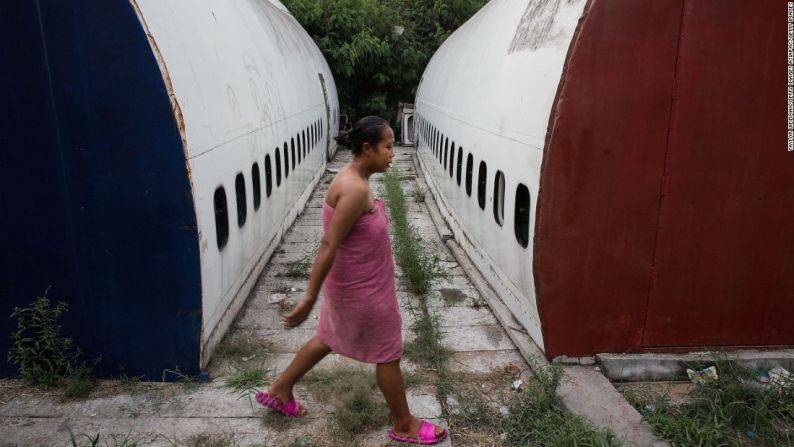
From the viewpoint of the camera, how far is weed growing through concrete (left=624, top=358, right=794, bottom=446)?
3.19m

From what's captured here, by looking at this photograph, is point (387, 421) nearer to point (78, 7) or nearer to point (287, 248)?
point (78, 7)

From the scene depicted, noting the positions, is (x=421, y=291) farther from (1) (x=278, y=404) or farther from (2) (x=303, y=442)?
(2) (x=303, y=442)

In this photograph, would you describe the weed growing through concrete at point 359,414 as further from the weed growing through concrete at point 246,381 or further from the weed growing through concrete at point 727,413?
the weed growing through concrete at point 727,413

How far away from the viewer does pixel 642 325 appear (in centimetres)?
401

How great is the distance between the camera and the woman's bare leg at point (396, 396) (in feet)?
9.80

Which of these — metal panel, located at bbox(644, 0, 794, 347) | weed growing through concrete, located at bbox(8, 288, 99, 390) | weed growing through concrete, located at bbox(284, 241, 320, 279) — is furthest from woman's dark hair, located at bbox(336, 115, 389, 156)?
weed growing through concrete, located at bbox(284, 241, 320, 279)

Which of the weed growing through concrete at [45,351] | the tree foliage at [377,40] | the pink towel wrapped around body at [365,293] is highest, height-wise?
the tree foliage at [377,40]

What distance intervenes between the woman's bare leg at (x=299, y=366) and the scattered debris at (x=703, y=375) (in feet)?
8.08

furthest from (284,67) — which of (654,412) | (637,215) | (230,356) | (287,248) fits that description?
(654,412)

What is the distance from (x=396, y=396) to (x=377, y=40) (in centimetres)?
1996

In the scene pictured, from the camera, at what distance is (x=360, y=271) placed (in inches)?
112

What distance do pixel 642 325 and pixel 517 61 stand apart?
7.49ft
